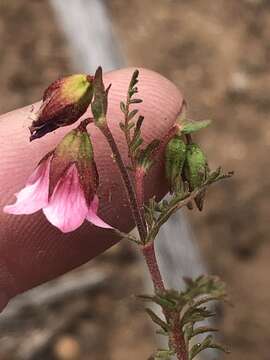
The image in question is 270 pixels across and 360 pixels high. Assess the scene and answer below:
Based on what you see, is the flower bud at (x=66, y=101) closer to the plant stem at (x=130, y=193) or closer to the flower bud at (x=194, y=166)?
the plant stem at (x=130, y=193)

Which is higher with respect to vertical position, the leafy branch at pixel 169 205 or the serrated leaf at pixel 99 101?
the serrated leaf at pixel 99 101

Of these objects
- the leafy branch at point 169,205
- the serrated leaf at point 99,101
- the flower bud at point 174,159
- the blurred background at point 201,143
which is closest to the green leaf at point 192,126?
the flower bud at point 174,159

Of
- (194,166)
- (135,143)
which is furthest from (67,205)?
(194,166)

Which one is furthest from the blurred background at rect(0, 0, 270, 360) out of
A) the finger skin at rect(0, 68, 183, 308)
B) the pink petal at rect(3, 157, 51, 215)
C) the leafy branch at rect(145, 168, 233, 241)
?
the leafy branch at rect(145, 168, 233, 241)

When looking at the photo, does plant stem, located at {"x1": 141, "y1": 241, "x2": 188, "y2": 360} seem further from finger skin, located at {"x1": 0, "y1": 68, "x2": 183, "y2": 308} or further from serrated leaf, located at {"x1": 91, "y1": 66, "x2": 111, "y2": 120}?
finger skin, located at {"x1": 0, "y1": 68, "x2": 183, "y2": 308}

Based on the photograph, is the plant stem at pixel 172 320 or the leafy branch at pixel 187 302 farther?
the plant stem at pixel 172 320

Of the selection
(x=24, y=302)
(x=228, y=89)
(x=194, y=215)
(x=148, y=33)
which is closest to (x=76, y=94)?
(x=24, y=302)
